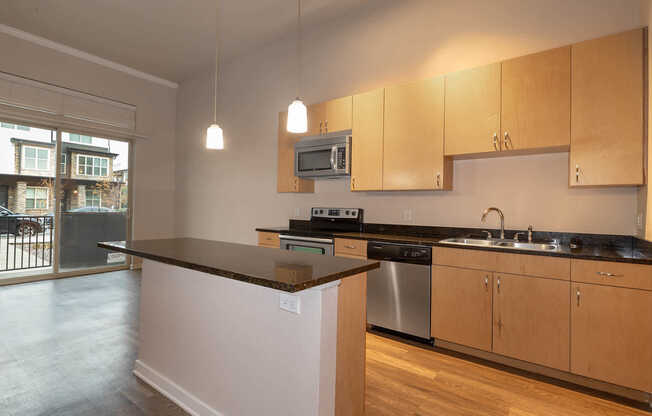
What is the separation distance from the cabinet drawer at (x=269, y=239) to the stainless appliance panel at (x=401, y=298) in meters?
1.26

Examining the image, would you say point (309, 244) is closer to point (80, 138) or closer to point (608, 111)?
point (608, 111)

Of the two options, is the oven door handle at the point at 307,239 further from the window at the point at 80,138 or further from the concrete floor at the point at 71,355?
the window at the point at 80,138

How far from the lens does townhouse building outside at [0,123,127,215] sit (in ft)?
14.8

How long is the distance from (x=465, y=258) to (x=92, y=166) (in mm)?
5604

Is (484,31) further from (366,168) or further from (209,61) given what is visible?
(209,61)

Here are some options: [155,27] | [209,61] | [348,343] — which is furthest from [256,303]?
[209,61]

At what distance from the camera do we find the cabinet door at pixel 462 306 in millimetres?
2453

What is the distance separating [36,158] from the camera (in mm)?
4707

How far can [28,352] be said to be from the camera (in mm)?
2553

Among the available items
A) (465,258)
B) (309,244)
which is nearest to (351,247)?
(309,244)

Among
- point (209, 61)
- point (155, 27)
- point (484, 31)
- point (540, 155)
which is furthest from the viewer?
point (209, 61)

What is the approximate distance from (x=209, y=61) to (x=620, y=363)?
5845 millimetres

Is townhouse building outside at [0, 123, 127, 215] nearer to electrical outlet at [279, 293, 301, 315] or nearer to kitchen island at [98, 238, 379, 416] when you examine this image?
kitchen island at [98, 238, 379, 416]

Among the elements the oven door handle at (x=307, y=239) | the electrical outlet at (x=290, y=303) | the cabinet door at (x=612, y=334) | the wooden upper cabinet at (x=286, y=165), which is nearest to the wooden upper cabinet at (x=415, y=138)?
the oven door handle at (x=307, y=239)
